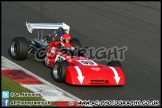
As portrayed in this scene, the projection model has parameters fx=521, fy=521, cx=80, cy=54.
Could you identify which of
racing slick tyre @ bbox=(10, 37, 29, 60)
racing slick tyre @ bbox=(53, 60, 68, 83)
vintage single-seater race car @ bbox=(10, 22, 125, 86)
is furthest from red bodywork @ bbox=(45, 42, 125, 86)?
racing slick tyre @ bbox=(10, 37, 29, 60)

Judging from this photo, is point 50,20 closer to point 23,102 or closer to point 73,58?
point 73,58

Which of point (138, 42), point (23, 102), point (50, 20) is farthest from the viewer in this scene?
point (50, 20)

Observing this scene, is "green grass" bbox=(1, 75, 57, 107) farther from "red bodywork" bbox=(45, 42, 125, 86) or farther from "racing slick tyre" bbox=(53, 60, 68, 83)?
Answer: "red bodywork" bbox=(45, 42, 125, 86)

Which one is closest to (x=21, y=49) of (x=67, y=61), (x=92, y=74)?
(x=67, y=61)

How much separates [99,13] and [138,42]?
4.64 meters

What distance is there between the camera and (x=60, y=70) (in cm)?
1561

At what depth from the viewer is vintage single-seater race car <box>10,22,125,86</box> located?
15477 mm

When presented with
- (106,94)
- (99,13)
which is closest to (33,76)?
(106,94)

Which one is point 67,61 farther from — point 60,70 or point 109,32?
point 109,32

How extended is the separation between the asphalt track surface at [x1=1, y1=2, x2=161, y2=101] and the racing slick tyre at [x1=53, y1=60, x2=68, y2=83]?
0.64 feet

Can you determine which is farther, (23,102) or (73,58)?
(73,58)

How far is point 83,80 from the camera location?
15328 millimetres

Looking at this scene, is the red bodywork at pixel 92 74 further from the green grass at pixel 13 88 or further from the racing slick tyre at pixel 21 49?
the racing slick tyre at pixel 21 49

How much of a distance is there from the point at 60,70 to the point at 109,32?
26.3 ft
